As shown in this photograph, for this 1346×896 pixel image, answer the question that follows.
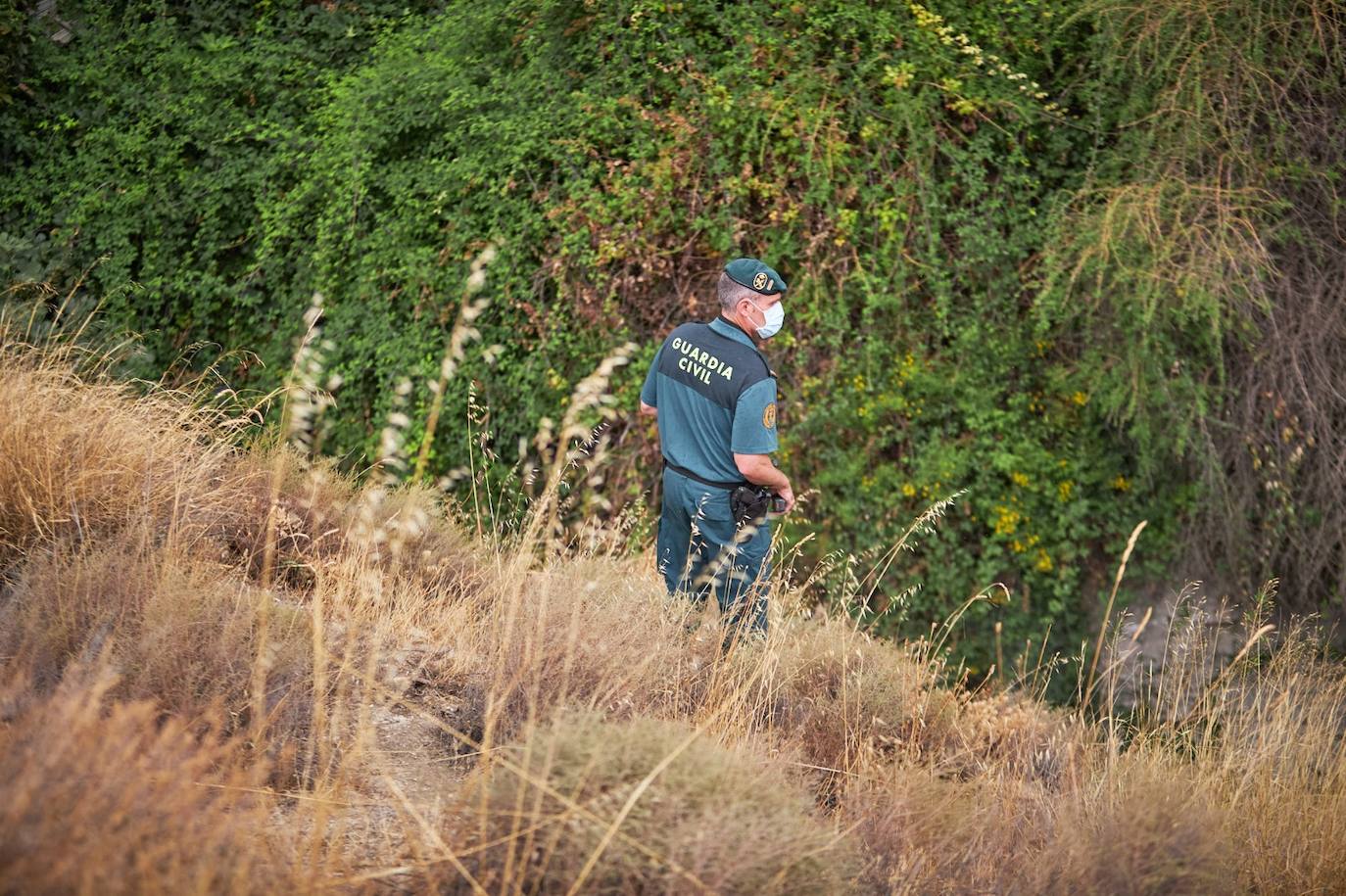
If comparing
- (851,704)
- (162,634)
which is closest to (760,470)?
(851,704)

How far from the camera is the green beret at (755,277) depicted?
4.64 meters

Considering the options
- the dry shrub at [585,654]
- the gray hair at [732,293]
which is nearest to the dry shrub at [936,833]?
the dry shrub at [585,654]

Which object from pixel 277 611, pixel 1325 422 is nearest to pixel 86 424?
pixel 277 611

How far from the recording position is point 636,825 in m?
2.53

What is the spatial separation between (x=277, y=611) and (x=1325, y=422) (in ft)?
18.8

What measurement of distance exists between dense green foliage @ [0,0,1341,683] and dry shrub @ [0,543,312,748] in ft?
11.1

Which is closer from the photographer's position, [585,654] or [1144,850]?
[1144,850]

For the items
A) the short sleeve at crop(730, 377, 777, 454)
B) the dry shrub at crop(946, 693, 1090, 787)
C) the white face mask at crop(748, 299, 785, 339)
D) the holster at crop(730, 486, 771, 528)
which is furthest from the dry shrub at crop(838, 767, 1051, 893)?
the white face mask at crop(748, 299, 785, 339)

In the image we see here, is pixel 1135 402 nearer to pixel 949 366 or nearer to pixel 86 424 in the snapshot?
pixel 949 366

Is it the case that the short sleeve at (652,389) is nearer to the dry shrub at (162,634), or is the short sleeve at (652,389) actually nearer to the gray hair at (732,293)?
the gray hair at (732,293)

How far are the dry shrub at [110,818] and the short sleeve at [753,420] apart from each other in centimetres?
238

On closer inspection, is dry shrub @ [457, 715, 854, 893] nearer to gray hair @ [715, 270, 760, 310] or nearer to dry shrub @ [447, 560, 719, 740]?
dry shrub @ [447, 560, 719, 740]

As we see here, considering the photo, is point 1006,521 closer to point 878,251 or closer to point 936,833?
point 878,251

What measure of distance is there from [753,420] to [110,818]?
2778 millimetres
